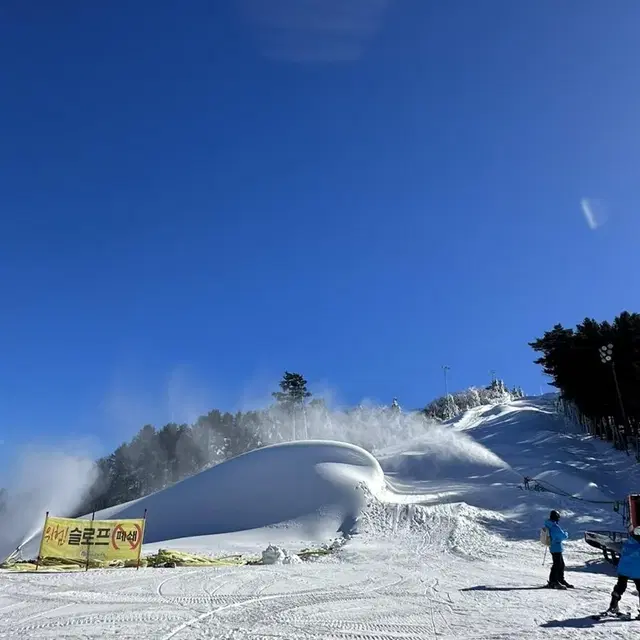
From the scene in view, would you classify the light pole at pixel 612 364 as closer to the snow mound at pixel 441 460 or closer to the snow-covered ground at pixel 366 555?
the snow-covered ground at pixel 366 555

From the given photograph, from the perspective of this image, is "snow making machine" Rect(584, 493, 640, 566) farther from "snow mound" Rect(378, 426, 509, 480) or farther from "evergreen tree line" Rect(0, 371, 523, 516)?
"evergreen tree line" Rect(0, 371, 523, 516)

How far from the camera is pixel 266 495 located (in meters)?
28.8

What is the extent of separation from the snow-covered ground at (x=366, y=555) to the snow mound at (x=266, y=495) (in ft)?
0.34

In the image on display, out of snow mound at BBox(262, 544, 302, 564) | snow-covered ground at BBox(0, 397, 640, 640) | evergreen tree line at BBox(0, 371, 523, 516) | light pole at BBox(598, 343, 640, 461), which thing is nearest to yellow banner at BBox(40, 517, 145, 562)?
snow-covered ground at BBox(0, 397, 640, 640)

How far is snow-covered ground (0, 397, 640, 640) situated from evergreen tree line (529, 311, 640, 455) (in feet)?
11.3

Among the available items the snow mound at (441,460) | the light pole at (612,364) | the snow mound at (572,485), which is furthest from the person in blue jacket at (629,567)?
the light pole at (612,364)

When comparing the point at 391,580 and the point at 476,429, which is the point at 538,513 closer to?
the point at 391,580

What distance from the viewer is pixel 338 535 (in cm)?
2405

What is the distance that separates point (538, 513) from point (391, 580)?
15911 millimetres

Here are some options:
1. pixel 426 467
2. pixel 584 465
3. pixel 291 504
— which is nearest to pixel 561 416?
pixel 584 465

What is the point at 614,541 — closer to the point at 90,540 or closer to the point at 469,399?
the point at 90,540

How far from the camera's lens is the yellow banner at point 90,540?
16.0 m

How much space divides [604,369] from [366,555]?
30.2 metres

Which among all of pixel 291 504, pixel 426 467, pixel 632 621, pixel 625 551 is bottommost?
pixel 632 621
